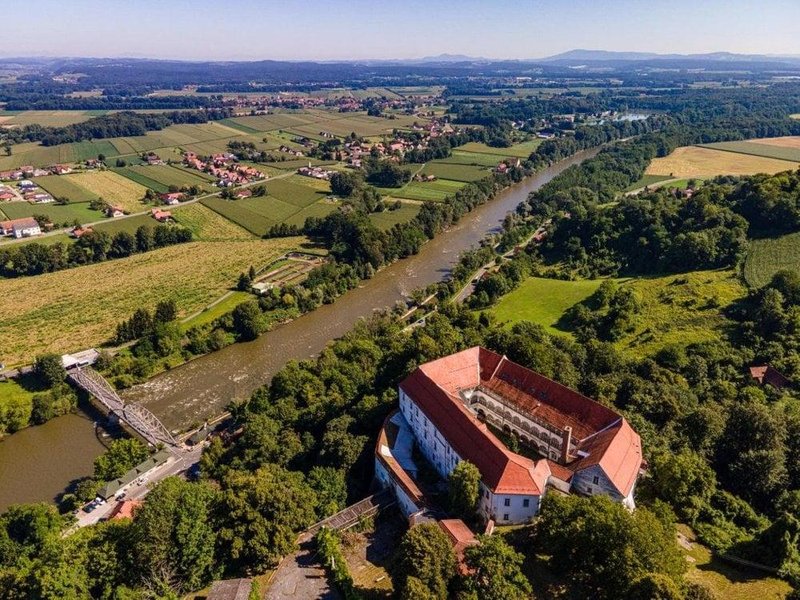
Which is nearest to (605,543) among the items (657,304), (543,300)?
(657,304)

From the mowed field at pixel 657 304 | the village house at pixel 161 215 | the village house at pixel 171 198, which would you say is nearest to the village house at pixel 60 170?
the village house at pixel 171 198

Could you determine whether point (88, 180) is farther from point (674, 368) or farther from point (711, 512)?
point (711, 512)

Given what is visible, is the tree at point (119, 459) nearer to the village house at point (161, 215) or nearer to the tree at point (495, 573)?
the tree at point (495, 573)

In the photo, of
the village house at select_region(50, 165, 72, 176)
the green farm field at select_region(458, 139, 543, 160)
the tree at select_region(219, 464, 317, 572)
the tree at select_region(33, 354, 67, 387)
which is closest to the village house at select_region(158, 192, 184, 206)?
the village house at select_region(50, 165, 72, 176)

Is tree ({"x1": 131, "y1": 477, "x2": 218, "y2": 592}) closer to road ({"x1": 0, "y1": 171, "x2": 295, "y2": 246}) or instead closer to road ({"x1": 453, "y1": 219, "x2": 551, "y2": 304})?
road ({"x1": 453, "y1": 219, "x2": 551, "y2": 304})

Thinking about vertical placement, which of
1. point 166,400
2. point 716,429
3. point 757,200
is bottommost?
point 166,400

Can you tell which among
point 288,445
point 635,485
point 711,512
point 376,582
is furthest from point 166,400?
point 711,512
